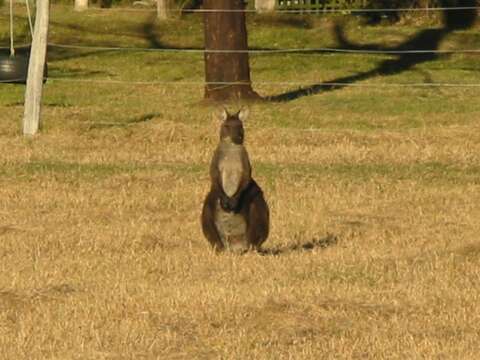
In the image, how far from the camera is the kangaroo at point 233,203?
1109 cm

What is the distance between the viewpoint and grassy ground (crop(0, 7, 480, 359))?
8633mm

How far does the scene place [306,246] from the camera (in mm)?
12180

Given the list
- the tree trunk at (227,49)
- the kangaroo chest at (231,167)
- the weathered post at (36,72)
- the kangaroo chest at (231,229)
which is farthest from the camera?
the tree trunk at (227,49)

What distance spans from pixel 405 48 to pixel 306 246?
844 inches

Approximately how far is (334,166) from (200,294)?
830 centimetres

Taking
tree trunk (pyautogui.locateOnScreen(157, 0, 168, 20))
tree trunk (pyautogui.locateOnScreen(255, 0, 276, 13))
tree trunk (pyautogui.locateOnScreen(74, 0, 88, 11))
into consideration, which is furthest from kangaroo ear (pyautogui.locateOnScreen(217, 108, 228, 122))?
tree trunk (pyautogui.locateOnScreen(74, 0, 88, 11))

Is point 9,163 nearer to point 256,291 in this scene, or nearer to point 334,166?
point 334,166

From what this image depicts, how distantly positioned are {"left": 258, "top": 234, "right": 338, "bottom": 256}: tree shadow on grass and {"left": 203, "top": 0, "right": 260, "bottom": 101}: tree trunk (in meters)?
11.9

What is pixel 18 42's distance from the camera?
34.2m

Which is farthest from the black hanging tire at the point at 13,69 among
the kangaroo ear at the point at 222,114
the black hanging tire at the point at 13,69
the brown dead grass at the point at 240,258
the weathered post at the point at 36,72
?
the kangaroo ear at the point at 222,114

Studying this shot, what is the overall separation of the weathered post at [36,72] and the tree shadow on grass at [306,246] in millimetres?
8434

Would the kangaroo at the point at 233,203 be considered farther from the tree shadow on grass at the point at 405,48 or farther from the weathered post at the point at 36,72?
the tree shadow on grass at the point at 405,48

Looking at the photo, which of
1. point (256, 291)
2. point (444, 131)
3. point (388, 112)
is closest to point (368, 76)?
point (388, 112)

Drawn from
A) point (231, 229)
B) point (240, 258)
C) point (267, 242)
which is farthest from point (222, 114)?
point (267, 242)
